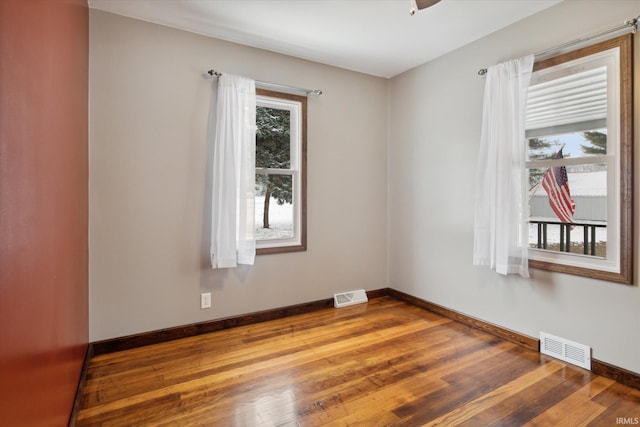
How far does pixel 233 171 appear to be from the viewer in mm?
2979

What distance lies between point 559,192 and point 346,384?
7.13 feet

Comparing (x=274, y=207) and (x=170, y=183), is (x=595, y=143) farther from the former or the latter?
(x=170, y=183)

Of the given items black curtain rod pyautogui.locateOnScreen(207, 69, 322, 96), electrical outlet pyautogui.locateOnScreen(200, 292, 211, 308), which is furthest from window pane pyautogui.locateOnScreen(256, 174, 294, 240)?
black curtain rod pyautogui.locateOnScreen(207, 69, 322, 96)

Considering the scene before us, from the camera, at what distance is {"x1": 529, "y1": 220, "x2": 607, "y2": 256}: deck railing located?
2.49m

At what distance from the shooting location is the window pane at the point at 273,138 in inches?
133

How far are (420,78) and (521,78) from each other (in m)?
1.25

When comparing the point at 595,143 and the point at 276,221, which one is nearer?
the point at 595,143

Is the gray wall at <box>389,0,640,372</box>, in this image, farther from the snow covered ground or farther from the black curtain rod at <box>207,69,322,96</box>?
the snow covered ground

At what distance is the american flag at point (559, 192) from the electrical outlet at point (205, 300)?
2.98 metres

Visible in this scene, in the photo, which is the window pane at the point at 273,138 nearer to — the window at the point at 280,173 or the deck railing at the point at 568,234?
Result: the window at the point at 280,173

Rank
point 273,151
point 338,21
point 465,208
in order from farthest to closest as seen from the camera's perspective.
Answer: point 273,151 < point 465,208 < point 338,21

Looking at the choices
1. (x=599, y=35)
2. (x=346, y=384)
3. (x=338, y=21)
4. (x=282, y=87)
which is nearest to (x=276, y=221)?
(x=282, y=87)

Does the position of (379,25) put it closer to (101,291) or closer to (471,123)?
(471,123)

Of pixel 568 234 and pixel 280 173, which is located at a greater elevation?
pixel 280 173
